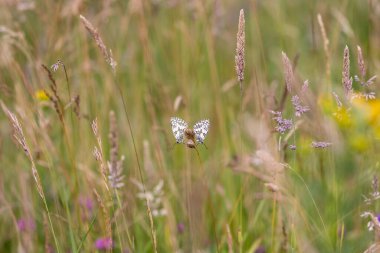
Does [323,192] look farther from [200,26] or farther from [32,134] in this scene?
[200,26]

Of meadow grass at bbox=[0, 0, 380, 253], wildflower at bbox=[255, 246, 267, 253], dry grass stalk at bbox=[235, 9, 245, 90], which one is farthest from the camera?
wildflower at bbox=[255, 246, 267, 253]

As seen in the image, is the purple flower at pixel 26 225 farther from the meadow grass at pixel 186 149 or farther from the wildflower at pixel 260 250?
Answer: the wildflower at pixel 260 250

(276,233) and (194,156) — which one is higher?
(194,156)

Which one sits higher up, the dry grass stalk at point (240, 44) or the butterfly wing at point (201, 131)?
the dry grass stalk at point (240, 44)

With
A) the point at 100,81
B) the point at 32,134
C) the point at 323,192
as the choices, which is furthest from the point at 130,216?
the point at 100,81

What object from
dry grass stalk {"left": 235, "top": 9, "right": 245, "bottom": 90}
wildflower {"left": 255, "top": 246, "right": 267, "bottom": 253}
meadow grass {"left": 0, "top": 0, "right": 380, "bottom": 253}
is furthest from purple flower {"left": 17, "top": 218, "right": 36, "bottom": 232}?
dry grass stalk {"left": 235, "top": 9, "right": 245, "bottom": 90}

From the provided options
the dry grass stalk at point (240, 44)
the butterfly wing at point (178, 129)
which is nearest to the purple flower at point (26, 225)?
the butterfly wing at point (178, 129)

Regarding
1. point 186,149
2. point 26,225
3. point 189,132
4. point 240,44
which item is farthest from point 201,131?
point 26,225

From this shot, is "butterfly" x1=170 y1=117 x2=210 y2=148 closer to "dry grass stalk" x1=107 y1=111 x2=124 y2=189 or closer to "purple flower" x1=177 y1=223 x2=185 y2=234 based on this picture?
"dry grass stalk" x1=107 y1=111 x2=124 y2=189
